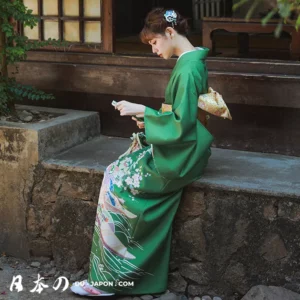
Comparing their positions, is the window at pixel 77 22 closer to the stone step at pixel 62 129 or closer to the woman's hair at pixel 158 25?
the stone step at pixel 62 129

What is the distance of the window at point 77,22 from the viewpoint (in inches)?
235

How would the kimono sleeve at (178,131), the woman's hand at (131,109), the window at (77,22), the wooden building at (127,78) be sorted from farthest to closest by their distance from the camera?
the window at (77,22) < the wooden building at (127,78) < the woman's hand at (131,109) < the kimono sleeve at (178,131)

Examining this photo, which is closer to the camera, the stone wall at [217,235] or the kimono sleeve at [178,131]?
the kimono sleeve at [178,131]

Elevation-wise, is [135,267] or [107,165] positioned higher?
[107,165]

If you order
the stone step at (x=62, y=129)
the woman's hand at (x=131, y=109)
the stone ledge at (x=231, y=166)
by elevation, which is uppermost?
the woman's hand at (x=131, y=109)

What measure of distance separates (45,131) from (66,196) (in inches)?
21.7

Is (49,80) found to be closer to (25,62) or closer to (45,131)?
(25,62)

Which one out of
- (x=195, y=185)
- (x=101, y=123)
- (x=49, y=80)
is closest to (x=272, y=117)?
(x=195, y=185)

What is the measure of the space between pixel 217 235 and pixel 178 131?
2.94ft

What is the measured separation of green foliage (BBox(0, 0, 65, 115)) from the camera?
531cm

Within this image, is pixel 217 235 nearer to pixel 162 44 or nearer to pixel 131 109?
pixel 131 109

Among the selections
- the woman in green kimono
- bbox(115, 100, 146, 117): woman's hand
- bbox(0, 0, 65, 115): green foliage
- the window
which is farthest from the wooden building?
bbox(115, 100, 146, 117): woman's hand

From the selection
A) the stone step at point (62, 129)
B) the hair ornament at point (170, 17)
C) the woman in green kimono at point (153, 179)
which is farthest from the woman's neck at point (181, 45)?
the stone step at point (62, 129)

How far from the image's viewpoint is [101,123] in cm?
603
